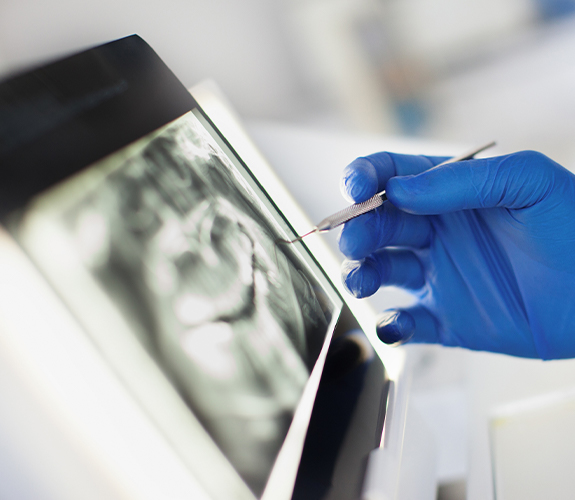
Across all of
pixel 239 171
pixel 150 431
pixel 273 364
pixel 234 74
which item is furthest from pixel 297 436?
pixel 234 74

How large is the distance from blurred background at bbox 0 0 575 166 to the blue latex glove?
55 cm

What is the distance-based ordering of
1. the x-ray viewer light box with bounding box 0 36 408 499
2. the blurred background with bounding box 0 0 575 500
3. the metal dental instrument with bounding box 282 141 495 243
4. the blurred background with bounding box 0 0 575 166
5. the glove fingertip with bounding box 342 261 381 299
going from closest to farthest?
the x-ray viewer light box with bounding box 0 36 408 499 → the metal dental instrument with bounding box 282 141 495 243 → the glove fingertip with bounding box 342 261 381 299 → the blurred background with bounding box 0 0 575 500 → the blurred background with bounding box 0 0 575 166

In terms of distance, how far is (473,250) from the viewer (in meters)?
0.77

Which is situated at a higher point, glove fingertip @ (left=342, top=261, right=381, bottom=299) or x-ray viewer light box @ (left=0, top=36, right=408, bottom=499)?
x-ray viewer light box @ (left=0, top=36, right=408, bottom=499)

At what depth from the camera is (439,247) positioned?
31.4 inches

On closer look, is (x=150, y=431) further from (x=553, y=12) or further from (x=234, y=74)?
(x=553, y=12)

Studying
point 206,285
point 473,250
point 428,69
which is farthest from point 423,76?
point 206,285

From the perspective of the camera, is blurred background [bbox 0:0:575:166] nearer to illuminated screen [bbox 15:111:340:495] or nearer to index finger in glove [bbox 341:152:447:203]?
index finger in glove [bbox 341:152:447:203]

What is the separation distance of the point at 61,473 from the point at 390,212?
25.2 inches

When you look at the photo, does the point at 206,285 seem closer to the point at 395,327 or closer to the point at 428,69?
the point at 395,327

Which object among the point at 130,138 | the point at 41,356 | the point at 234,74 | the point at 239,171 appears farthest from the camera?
the point at 234,74

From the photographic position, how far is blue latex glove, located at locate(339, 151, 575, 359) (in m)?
0.65

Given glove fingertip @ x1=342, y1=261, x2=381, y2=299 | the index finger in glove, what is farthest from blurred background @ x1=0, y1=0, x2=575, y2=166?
glove fingertip @ x1=342, y1=261, x2=381, y2=299

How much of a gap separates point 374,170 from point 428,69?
941 mm
